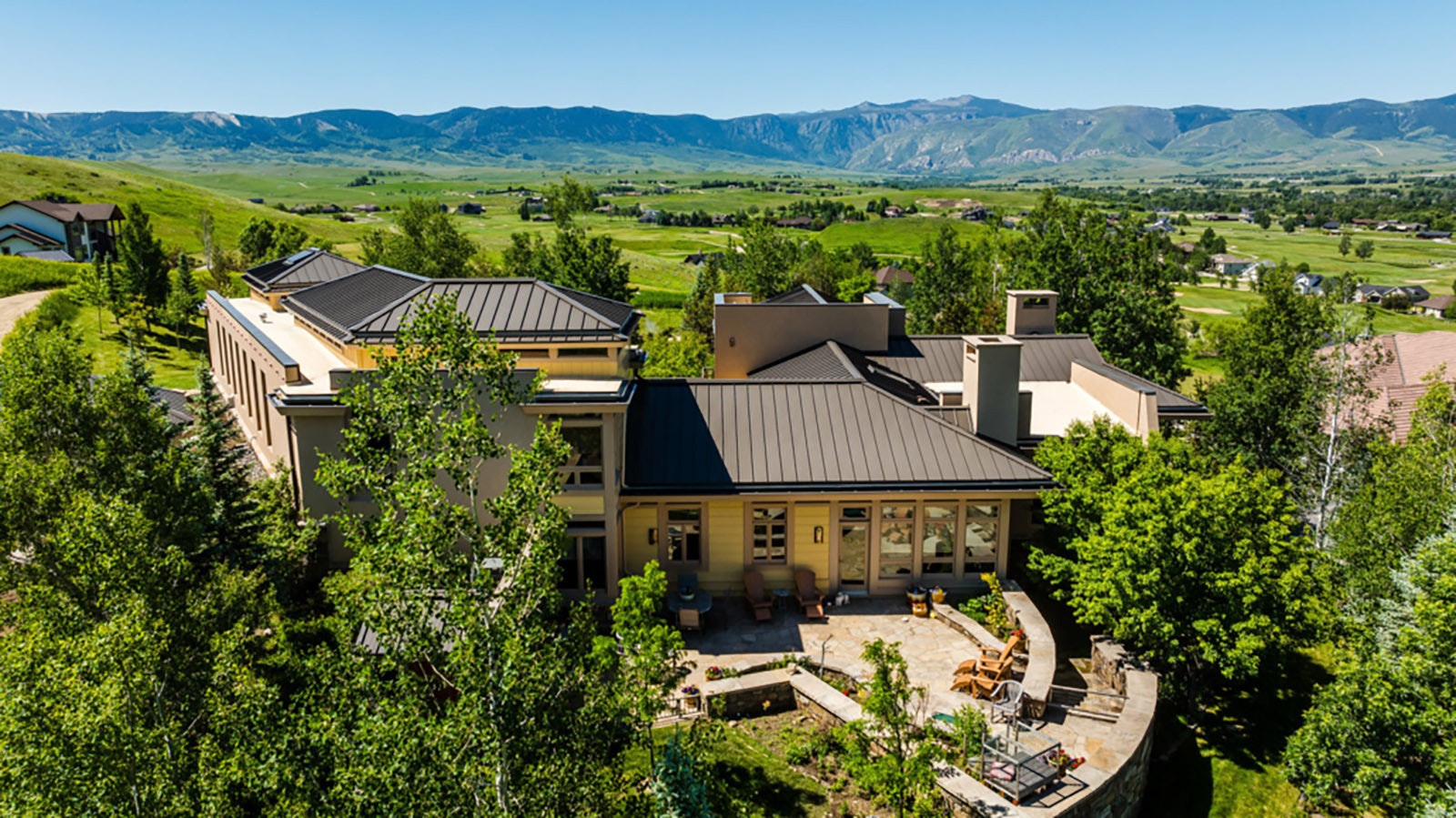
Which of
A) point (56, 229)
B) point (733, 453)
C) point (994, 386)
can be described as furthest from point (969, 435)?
point (56, 229)

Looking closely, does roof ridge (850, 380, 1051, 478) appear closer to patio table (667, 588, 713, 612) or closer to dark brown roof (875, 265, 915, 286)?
patio table (667, 588, 713, 612)

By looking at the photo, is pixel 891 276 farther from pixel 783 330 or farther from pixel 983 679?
pixel 983 679

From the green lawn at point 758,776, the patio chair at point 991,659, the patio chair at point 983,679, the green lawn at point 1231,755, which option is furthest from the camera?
the patio chair at point 991,659

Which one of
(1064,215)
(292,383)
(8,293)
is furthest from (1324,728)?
(8,293)

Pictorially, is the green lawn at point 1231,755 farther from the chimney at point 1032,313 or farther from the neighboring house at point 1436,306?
the neighboring house at point 1436,306

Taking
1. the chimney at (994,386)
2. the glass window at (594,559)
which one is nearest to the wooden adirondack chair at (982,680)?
the chimney at (994,386)

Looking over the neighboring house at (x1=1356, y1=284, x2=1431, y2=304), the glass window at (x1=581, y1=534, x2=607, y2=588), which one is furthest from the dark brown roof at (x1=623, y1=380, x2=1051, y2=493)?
the neighboring house at (x1=1356, y1=284, x2=1431, y2=304)
